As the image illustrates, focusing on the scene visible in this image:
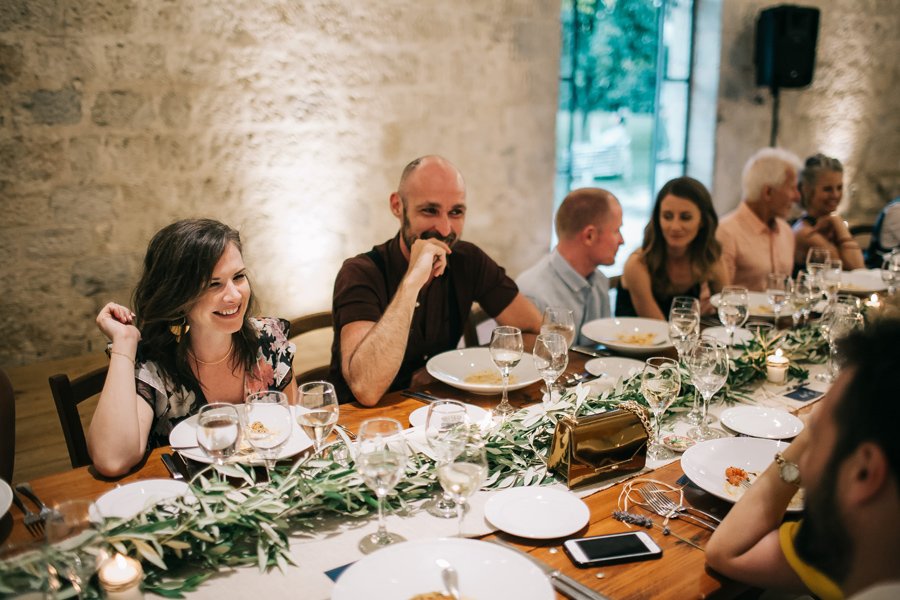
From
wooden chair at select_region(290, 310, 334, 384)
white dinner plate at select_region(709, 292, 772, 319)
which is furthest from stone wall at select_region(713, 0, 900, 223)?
wooden chair at select_region(290, 310, 334, 384)

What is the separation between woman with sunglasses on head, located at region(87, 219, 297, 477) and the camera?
6.25 feet

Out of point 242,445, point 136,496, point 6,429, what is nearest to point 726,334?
point 242,445

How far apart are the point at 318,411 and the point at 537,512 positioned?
484 mm

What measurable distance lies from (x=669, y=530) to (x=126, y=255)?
314 centimetres

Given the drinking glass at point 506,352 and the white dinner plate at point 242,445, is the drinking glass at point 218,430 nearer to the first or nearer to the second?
the white dinner plate at point 242,445

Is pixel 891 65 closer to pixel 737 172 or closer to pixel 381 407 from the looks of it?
pixel 737 172

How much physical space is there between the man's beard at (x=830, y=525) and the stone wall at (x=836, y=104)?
19.0 feet

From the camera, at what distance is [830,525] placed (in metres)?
0.92

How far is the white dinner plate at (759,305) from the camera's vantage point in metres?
3.00

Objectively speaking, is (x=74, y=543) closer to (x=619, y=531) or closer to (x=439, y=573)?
(x=439, y=573)

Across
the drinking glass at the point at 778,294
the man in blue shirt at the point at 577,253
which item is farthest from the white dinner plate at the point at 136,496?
the drinking glass at the point at 778,294

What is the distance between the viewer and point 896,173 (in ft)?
26.0

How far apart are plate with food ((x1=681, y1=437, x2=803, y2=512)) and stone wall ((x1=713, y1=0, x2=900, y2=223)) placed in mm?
5046

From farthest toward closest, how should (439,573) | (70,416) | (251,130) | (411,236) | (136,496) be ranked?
(251,130) < (411,236) < (70,416) < (136,496) < (439,573)
